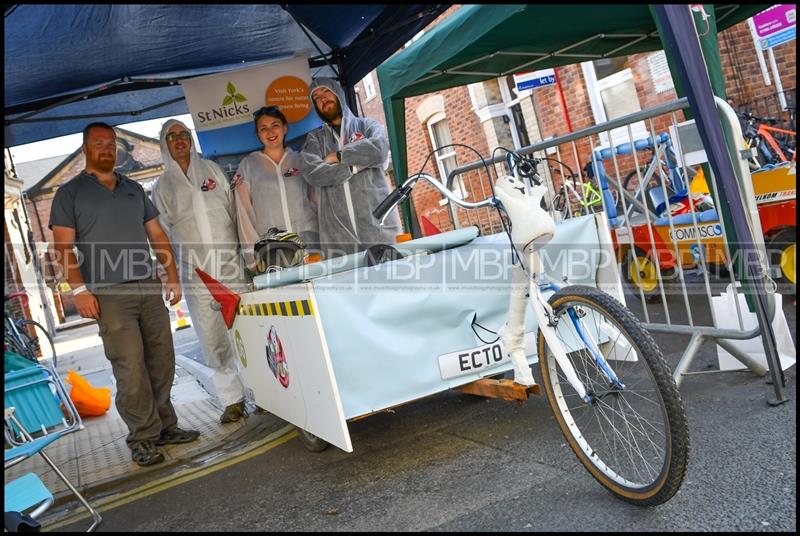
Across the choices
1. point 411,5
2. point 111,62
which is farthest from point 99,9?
point 411,5

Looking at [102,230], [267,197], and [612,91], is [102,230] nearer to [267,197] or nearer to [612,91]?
[267,197]

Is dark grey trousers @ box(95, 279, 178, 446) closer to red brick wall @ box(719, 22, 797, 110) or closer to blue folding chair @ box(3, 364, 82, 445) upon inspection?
blue folding chair @ box(3, 364, 82, 445)

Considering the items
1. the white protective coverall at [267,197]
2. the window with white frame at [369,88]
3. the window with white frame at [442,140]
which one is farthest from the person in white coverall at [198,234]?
the window with white frame at [369,88]

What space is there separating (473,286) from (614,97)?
10.2m

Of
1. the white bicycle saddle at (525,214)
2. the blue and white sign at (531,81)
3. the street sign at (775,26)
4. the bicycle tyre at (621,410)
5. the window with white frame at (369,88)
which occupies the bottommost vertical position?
the bicycle tyre at (621,410)

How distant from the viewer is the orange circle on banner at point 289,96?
6.52 m

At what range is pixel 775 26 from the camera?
33.2 feet

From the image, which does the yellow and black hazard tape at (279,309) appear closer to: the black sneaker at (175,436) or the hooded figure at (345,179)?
the black sneaker at (175,436)

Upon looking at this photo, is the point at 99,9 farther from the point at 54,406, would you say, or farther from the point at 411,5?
the point at 54,406

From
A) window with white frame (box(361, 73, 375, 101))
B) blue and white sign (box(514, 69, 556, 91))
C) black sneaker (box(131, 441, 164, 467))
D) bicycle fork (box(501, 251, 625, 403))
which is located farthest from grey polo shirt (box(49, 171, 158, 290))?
window with white frame (box(361, 73, 375, 101))

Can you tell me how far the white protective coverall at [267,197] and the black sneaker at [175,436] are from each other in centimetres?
136

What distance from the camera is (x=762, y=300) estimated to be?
3.59 m

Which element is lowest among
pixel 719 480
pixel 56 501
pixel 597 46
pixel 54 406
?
pixel 719 480

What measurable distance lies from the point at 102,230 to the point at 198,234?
86cm
